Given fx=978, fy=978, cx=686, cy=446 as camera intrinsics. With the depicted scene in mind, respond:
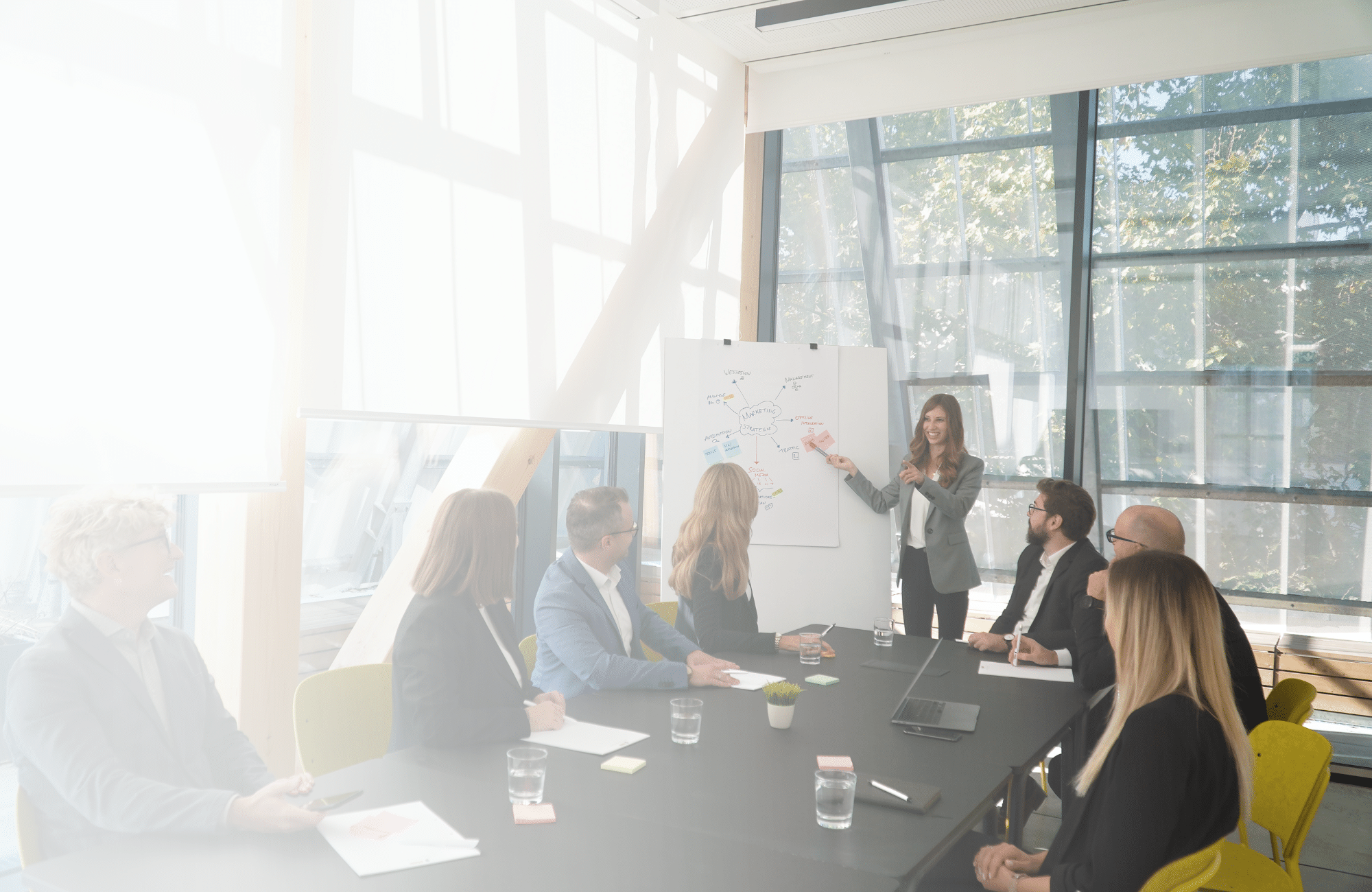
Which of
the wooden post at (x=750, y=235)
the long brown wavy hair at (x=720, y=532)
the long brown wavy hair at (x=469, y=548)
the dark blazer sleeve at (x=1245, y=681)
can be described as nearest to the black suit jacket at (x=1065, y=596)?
the dark blazer sleeve at (x=1245, y=681)

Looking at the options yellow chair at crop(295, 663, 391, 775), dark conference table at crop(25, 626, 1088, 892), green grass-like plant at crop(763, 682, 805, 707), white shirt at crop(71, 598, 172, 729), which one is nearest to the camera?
dark conference table at crop(25, 626, 1088, 892)

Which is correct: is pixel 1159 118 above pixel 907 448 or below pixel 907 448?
above

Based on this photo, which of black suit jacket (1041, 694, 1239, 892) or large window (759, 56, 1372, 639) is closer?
black suit jacket (1041, 694, 1239, 892)

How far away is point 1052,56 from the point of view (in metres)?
5.22

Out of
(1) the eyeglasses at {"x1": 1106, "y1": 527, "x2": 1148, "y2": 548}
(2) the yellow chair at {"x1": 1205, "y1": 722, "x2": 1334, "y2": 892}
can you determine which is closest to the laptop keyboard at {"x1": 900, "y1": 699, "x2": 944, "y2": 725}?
(2) the yellow chair at {"x1": 1205, "y1": 722, "x2": 1334, "y2": 892}

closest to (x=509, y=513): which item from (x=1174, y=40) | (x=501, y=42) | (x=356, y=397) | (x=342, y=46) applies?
(x=356, y=397)

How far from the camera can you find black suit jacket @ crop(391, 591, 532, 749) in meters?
2.23

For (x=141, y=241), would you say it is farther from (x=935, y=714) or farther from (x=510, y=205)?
(x=935, y=714)

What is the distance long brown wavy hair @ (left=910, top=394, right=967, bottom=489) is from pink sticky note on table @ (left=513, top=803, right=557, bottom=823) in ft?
11.1

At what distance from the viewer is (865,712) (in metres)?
2.65

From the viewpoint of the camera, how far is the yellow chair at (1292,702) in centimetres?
293

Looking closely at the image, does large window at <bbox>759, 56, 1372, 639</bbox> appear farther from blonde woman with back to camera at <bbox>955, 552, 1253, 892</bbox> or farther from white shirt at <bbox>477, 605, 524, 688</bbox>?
white shirt at <bbox>477, 605, 524, 688</bbox>

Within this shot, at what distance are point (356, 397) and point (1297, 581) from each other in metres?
4.71

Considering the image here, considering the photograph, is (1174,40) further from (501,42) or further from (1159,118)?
(501,42)
